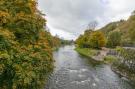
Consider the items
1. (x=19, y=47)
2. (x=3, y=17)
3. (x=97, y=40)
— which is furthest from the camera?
(x=97, y=40)

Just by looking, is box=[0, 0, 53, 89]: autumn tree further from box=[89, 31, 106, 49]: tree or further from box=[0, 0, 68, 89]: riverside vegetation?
box=[89, 31, 106, 49]: tree

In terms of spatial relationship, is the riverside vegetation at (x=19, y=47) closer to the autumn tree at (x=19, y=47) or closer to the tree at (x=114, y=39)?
the autumn tree at (x=19, y=47)

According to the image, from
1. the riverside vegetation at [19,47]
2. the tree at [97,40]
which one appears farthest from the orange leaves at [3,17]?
the tree at [97,40]

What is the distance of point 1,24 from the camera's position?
2095cm

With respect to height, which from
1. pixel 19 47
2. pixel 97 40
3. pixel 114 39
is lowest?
pixel 19 47


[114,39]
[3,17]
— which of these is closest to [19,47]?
[3,17]

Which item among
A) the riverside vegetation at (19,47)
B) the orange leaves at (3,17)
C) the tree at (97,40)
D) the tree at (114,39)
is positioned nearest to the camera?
the riverside vegetation at (19,47)

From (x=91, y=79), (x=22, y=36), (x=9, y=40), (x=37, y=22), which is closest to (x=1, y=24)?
(x=9, y=40)

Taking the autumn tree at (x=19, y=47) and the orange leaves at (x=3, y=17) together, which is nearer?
the autumn tree at (x=19, y=47)

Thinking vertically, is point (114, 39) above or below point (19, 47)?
above

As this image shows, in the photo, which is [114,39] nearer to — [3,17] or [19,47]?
[19,47]

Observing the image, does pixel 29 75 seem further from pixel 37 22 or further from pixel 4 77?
pixel 37 22

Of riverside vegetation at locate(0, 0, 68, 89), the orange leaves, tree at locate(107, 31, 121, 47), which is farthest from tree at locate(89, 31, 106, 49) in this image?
the orange leaves

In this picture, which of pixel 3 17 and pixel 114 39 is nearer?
pixel 3 17
